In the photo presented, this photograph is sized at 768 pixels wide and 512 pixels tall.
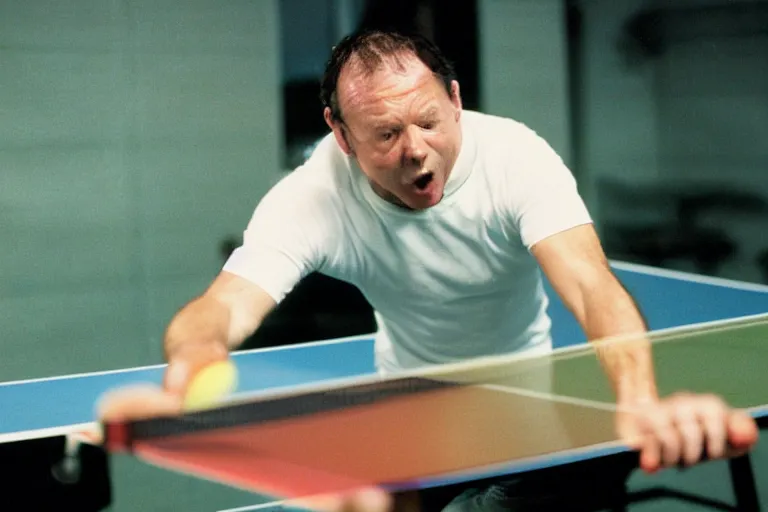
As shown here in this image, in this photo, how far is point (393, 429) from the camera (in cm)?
108

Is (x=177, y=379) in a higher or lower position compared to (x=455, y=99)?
lower

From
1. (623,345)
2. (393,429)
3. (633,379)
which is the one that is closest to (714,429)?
(393,429)

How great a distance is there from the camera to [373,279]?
7.08 ft

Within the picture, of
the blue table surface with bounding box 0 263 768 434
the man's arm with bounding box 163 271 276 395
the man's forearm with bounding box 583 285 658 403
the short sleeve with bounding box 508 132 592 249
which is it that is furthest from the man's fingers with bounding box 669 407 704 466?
the blue table surface with bounding box 0 263 768 434

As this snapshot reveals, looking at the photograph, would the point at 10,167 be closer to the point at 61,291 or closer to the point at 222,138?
the point at 61,291

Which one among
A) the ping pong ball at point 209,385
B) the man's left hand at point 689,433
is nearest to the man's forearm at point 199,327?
the ping pong ball at point 209,385

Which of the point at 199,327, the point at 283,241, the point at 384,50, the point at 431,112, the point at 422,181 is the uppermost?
the point at 384,50

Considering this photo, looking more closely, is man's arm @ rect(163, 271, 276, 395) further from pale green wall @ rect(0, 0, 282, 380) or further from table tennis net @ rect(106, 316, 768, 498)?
pale green wall @ rect(0, 0, 282, 380)

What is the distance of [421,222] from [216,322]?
19.6 inches

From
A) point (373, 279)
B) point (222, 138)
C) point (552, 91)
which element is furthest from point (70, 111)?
point (552, 91)

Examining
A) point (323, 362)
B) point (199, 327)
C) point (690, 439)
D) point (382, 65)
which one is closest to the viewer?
point (690, 439)

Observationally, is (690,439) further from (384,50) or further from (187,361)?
(384,50)

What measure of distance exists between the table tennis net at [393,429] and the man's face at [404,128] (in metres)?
0.49

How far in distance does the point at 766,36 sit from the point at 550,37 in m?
0.81
